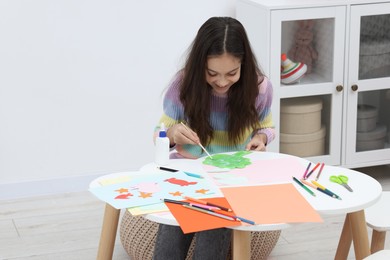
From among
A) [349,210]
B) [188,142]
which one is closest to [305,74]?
[188,142]

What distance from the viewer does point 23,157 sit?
10.5ft

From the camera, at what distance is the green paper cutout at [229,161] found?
84.3 inches

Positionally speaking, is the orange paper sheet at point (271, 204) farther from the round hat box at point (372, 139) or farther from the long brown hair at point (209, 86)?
the round hat box at point (372, 139)

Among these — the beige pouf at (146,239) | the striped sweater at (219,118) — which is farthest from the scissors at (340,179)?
the beige pouf at (146,239)

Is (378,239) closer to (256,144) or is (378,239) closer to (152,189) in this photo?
(256,144)

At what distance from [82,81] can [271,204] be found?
157cm

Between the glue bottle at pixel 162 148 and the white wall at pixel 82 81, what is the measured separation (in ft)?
3.88

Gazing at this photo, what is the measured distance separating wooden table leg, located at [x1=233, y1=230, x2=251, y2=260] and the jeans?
0.25 m

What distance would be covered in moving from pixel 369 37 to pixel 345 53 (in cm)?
14

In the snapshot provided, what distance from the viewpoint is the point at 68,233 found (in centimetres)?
287

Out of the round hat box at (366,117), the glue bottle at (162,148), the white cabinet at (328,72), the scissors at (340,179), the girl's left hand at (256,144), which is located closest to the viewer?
the scissors at (340,179)

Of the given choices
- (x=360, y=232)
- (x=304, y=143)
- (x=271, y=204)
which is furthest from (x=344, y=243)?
(x=304, y=143)

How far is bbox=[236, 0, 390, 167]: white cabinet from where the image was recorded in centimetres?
308

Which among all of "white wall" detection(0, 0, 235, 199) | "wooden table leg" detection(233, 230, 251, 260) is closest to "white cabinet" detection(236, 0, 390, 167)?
"white wall" detection(0, 0, 235, 199)
